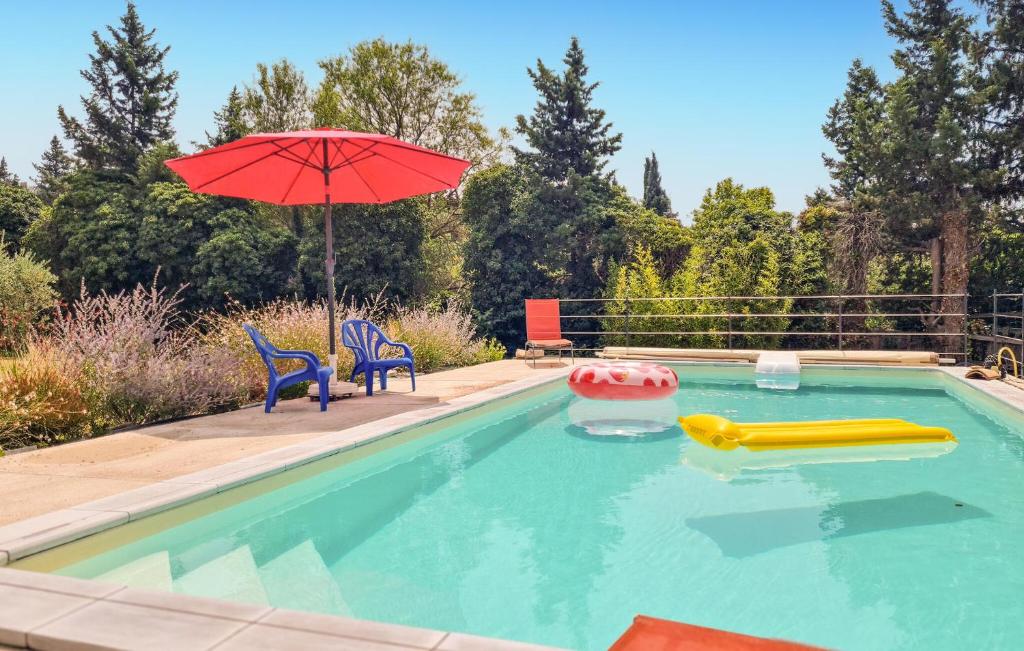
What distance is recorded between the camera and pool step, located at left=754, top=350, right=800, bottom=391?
8.46 metres

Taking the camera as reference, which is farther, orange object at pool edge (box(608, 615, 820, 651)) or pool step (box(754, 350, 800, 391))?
pool step (box(754, 350, 800, 391))

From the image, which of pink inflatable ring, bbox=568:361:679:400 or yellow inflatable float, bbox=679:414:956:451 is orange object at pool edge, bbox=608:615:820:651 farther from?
pink inflatable ring, bbox=568:361:679:400

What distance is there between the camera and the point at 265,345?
234 inches

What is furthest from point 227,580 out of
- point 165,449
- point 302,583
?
point 165,449

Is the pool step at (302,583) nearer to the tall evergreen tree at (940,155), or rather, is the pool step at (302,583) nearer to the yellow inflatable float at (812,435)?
the yellow inflatable float at (812,435)

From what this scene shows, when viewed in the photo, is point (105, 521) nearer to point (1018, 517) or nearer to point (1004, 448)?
point (1018, 517)

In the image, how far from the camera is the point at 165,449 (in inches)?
178

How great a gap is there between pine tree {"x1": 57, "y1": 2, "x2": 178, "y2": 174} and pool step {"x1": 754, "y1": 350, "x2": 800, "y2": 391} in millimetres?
23222

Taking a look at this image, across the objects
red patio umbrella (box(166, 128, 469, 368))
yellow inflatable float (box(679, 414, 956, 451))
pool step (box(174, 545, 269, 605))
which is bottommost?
pool step (box(174, 545, 269, 605))

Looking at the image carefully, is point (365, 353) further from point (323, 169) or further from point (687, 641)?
point (687, 641)

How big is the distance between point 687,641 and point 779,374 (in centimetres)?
718

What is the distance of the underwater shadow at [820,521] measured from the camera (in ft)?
11.0

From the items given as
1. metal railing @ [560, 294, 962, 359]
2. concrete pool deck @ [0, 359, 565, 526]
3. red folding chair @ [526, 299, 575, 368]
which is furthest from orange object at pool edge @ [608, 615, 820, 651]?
metal railing @ [560, 294, 962, 359]

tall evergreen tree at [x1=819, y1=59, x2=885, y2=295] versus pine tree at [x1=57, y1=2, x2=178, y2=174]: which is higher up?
pine tree at [x1=57, y1=2, x2=178, y2=174]
